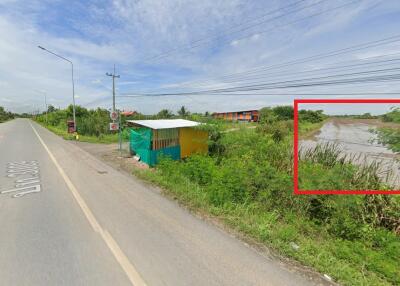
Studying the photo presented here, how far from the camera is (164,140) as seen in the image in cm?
1083

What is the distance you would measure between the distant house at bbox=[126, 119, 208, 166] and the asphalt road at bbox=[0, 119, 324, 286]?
13.5 feet

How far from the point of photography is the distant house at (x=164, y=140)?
Result: 1044cm

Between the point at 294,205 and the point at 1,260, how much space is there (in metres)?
5.98

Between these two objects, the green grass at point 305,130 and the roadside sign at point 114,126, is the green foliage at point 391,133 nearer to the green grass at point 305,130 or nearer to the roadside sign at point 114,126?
the roadside sign at point 114,126

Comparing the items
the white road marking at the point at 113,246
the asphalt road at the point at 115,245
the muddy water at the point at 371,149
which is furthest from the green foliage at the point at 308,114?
the white road marking at the point at 113,246

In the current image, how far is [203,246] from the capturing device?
3.78m

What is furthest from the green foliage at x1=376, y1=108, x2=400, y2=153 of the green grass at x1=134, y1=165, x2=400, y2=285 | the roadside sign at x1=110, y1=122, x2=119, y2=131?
the roadside sign at x1=110, y1=122, x2=119, y2=131

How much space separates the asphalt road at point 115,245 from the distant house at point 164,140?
4108 millimetres

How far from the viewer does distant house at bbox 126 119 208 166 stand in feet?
34.2

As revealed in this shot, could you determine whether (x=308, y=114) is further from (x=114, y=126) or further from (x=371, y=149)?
(x=371, y=149)

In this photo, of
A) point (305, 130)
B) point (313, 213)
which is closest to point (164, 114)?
point (305, 130)

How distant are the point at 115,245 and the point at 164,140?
7321 millimetres

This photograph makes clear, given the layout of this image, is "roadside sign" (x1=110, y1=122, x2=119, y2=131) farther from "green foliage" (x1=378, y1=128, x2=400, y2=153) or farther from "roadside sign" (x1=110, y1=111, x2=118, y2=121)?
"green foliage" (x1=378, y1=128, x2=400, y2=153)

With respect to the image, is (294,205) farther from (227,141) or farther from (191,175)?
(227,141)
